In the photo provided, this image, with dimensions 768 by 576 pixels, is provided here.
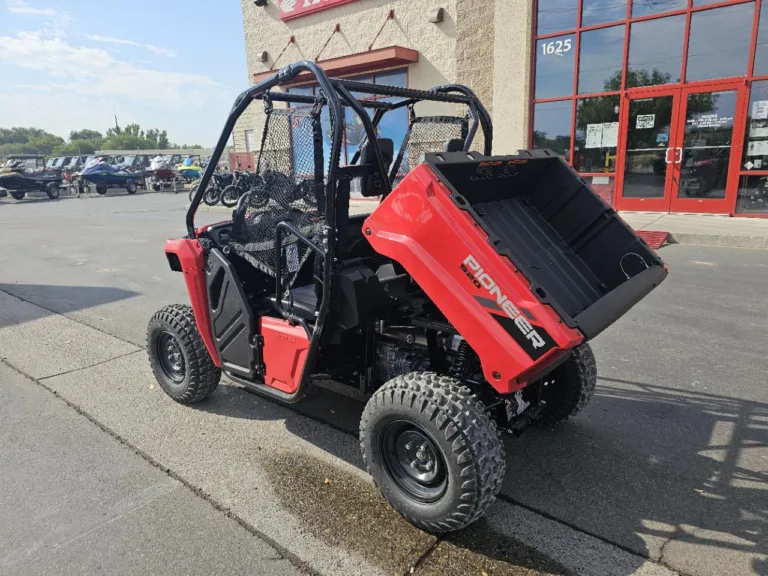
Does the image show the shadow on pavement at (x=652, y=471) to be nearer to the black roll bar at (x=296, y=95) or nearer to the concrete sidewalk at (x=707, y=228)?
the black roll bar at (x=296, y=95)

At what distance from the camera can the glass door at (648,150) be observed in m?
11.7

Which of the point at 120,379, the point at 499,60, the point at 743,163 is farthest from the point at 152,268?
the point at 743,163

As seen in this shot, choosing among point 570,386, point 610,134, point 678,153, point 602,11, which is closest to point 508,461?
point 570,386

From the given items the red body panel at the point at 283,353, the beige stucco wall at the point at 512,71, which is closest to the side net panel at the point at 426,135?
Answer: the red body panel at the point at 283,353

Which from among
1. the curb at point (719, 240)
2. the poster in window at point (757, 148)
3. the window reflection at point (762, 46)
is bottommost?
the curb at point (719, 240)

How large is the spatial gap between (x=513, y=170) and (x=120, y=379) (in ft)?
11.8

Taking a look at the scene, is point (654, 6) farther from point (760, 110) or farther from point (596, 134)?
point (760, 110)

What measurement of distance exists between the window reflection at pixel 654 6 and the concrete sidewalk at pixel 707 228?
4046 mm

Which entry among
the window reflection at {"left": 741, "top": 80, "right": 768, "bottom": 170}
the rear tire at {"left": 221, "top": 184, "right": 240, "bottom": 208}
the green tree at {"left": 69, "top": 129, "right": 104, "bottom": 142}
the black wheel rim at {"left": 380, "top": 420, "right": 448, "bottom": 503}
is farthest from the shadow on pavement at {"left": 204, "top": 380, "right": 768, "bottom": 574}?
the green tree at {"left": 69, "top": 129, "right": 104, "bottom": 142}

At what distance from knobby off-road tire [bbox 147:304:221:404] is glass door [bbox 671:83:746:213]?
36.1ft

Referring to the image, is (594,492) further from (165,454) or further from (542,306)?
(165,454)

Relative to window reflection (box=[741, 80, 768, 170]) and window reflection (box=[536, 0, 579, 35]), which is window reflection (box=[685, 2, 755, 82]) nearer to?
window reflection (box=[741, 80, 768, 170])

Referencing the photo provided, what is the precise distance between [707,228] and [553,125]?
442 centimetres

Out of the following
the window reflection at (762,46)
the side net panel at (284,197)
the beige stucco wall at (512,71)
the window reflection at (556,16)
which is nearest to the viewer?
the side net panel at (284,197)
